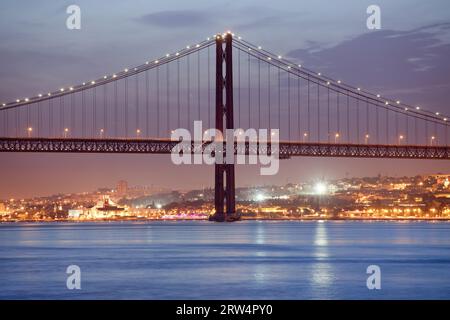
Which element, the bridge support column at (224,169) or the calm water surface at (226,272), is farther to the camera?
the bridge support column at (224,169)

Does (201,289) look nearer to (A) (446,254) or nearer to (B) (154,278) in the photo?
(B) (154,278)

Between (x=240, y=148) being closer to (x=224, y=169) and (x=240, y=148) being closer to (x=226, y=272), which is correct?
(x=224, y=169)

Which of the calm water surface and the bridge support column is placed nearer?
the calm water surface

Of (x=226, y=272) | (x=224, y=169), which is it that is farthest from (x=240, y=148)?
(x=226, y=272)

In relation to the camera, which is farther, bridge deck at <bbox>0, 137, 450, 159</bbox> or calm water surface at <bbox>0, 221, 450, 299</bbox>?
bridge deck at <bbox>0, 137, 450, 159</bbox>

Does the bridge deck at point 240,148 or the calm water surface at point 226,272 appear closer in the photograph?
the calm water surface at point 226,272
